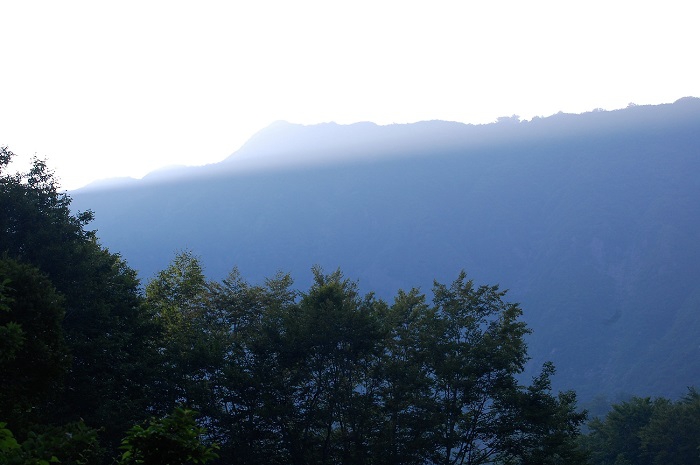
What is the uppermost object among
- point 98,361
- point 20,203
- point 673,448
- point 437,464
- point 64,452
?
point 20,203

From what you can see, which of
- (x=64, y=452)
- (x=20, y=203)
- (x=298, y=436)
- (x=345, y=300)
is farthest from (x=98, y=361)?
(x=64, y=452)

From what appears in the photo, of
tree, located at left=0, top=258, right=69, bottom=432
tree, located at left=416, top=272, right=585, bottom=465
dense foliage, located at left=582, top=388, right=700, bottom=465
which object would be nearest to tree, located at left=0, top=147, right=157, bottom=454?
tree, located at left=0, top=258, right=69, bottom=432

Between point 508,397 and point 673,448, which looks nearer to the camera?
point 508,397

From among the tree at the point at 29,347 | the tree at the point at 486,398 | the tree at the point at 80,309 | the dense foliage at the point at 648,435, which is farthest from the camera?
the dense foliage at the point at 648,435

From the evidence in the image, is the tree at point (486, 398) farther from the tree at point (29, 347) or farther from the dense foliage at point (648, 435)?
the dense foliage at point (648, 435)

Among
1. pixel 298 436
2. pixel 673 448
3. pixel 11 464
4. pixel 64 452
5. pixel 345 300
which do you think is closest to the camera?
pixel 11 464

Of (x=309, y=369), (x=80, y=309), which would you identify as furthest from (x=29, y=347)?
(x=309, y=369)

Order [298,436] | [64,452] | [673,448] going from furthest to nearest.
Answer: [673,448], [298,436], [64,452]

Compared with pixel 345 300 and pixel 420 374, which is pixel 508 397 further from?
pixel 345 300

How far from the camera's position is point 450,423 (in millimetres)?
26094

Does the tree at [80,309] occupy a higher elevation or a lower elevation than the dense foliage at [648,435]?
higher

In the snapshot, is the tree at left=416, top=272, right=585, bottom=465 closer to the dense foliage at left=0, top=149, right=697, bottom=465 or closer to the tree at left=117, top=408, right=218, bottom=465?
the dense foliage at left=0, top=149, right=697, bottom=465

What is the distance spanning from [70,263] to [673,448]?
1812 inches

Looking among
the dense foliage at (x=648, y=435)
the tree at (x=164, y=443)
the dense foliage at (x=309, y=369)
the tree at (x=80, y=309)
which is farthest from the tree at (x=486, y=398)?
the dense foliage at (x=648, y=435)
